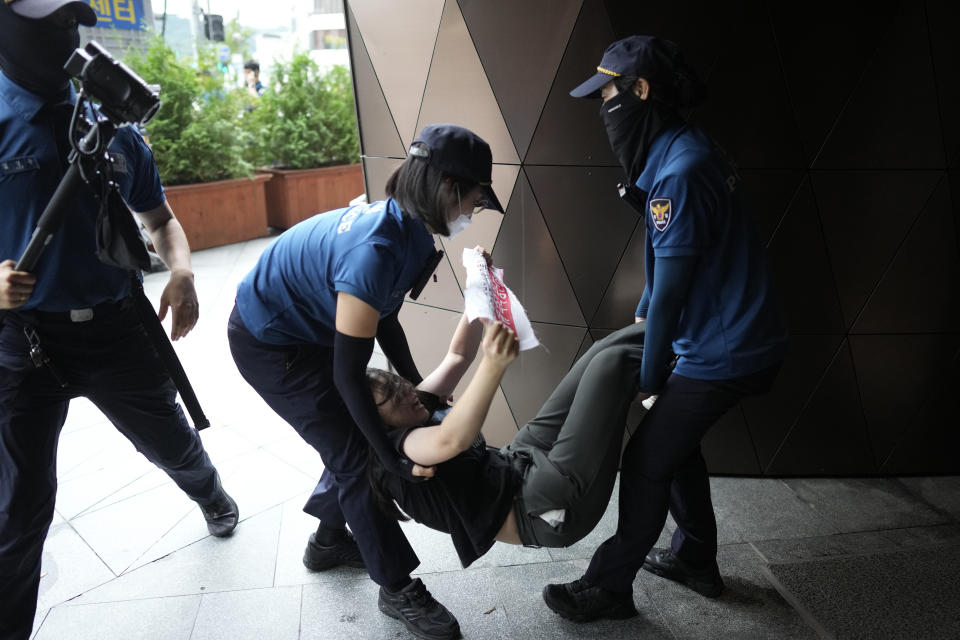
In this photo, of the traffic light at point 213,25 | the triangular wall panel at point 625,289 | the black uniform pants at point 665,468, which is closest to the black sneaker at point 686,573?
the black uniform pants at point 665,468

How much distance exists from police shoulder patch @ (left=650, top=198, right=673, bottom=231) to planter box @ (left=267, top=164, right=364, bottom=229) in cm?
670

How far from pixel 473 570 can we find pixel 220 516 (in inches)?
44.2

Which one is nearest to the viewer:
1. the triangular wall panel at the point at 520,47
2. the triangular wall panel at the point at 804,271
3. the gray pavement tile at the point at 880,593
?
the gray pavement tile at the point at 880,593

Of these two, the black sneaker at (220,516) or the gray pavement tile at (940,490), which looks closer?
the black sneaker at (220,516)

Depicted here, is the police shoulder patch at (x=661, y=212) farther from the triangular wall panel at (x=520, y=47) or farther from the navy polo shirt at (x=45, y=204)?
the navy polo shirt at (x=45, y=204)

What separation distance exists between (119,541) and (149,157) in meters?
1.62

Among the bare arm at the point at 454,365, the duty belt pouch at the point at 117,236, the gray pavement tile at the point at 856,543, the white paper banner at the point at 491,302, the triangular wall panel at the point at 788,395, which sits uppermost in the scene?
the duty belt pouch at the point at 117,236

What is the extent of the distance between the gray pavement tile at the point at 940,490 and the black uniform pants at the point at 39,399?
10.8 ft

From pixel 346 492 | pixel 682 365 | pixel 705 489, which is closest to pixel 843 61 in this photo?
pixel 682 365

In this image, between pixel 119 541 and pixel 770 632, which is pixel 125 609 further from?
pixel 770 632

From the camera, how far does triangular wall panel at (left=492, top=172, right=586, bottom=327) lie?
2.92 m

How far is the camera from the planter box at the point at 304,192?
8008 millimetres

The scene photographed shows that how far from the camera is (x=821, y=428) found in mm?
3105

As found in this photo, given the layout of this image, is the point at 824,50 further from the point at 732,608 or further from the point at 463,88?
the point at 732,608
